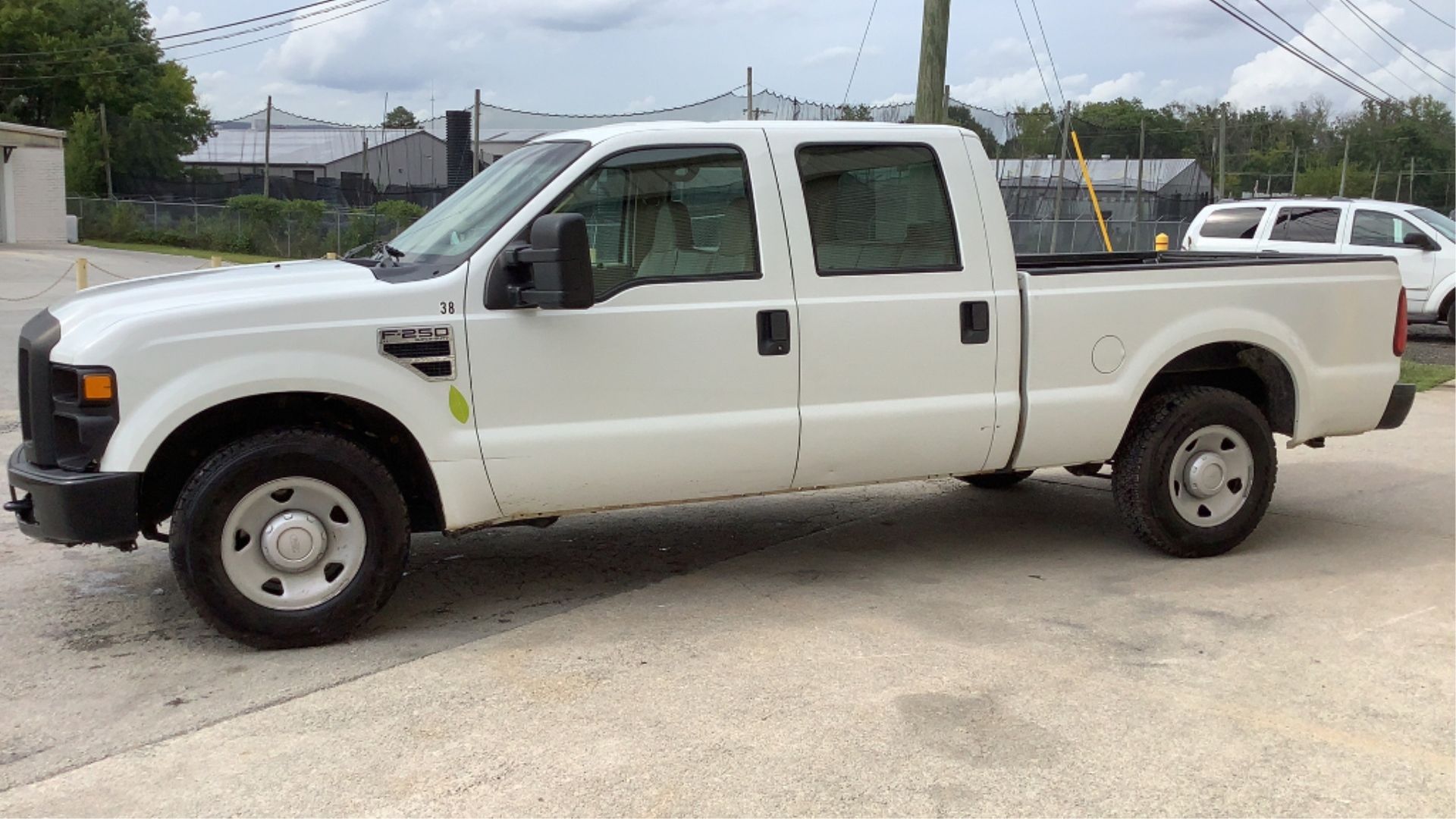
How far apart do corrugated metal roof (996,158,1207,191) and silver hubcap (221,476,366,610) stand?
18875 millimetres

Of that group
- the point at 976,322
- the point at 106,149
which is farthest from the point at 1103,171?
the point at 106,149

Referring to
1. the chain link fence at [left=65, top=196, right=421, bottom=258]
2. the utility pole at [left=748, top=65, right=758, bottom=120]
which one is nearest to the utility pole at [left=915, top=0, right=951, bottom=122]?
the utility pole at [left=748, top=65, right=758, bottom=120]

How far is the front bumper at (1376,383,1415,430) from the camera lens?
657 cm

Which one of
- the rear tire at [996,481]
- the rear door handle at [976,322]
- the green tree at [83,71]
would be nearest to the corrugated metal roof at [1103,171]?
the rear tire at [996,481]

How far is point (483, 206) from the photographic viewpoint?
17.4ft

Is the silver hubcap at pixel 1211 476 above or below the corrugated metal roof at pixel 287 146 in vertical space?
below

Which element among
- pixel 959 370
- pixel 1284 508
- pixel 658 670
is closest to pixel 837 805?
pixel 658 670

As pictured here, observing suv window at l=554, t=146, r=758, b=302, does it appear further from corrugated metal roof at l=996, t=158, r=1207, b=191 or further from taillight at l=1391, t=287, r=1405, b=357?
corrugated metal roof at l=996, t=158, r=1207, b=191

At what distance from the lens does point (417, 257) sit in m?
5.23

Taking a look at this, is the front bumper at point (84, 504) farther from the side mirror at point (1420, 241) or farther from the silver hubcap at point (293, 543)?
the side mirror at point (1420, 241)

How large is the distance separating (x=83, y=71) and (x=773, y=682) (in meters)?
57.5

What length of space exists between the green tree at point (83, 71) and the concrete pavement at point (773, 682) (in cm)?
4882

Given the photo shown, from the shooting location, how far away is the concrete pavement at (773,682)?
369cm

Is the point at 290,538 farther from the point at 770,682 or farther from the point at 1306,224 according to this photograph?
the point at 1306,224
